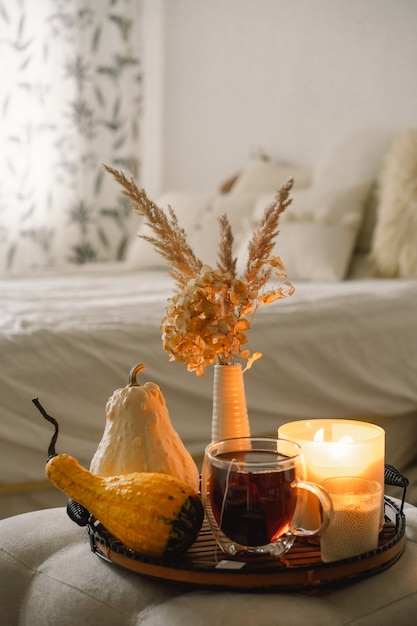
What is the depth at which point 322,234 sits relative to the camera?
2.61 meters

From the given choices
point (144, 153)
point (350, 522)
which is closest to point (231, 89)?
point (144, 153)

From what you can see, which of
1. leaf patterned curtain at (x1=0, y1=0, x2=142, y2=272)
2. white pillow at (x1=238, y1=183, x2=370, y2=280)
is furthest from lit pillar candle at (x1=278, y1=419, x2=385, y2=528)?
leaf patterned curtain at (x1=0, y1=0, x2=142, y2=272)

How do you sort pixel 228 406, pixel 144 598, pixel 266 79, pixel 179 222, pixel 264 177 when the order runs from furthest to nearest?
pixel 266 79 → pixel 264 177 → pixel 179 222 → pixel 228 406 → pixel 144 598

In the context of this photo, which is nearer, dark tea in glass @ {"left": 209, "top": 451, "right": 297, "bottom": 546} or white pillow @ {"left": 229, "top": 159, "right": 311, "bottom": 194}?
dark tea in glass @ {"left": 209, "top": 451, "right": 297, "bottom": 546}

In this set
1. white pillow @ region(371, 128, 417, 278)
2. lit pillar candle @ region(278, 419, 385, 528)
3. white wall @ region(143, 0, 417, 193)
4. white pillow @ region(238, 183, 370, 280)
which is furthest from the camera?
white wall @ region(143, 0, 417, 193)

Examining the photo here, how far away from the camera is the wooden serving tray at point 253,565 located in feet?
2.52

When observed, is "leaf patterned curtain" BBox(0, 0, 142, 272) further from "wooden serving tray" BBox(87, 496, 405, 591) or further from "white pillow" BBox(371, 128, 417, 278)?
"wooden serving tray" BBox(87, 496, 405, 591)

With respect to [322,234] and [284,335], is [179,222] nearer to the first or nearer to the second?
[322,234]

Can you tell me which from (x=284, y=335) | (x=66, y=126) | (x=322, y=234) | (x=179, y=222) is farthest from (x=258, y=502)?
(x=66, y=126)

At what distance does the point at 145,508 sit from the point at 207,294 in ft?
0.95

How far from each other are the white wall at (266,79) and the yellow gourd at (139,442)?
7.72ft

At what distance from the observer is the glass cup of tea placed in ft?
2.62

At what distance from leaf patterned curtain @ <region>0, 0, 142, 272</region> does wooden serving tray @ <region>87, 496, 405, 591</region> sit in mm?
3245

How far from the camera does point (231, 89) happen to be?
12.7 feet
